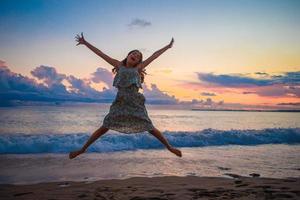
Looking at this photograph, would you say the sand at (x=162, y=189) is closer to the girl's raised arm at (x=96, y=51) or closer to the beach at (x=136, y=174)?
the beach at (x=136, y=174)

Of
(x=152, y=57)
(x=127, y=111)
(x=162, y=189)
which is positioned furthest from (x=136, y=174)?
(x=152, y=57)

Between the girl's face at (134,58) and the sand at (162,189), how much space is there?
2.84 meters

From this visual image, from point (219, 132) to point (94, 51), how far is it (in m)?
15.9

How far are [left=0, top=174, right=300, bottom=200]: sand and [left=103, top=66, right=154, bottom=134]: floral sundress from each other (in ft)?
6.51

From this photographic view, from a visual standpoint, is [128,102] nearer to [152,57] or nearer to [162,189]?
[152,57]

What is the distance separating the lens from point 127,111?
5.71 metres

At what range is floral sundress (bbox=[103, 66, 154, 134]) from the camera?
18.6 feet

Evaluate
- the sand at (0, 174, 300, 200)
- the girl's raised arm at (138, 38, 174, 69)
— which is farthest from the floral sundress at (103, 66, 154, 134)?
the sand at (0, 174, 300, 200)

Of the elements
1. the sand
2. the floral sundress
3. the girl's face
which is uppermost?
the girl's face

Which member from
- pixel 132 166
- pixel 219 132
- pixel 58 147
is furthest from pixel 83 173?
pixel 219 132

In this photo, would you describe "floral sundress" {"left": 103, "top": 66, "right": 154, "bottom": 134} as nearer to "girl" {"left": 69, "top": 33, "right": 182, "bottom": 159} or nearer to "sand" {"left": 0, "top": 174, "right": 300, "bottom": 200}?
"girl" {"left": 69, "top": 33, "right": 182, "bottom": 159}

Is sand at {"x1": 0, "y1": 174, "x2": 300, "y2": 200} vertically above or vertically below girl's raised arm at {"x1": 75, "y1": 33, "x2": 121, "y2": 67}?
below

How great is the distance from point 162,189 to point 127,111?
2.81 meters

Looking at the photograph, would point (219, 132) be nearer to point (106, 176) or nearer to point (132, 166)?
point (132, 166)
